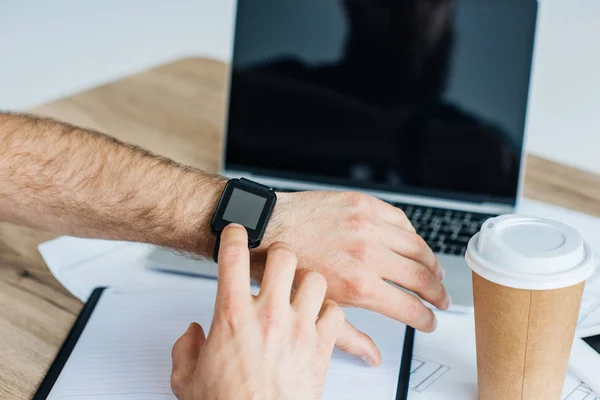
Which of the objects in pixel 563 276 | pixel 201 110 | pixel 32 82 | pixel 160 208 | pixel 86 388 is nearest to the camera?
pixel 563 276

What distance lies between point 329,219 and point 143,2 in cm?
245

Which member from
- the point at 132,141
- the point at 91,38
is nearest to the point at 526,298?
the point at 132,141

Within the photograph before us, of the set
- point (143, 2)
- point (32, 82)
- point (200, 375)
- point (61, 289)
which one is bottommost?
point (32, 82)

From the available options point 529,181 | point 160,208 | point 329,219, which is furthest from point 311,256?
point 529,181

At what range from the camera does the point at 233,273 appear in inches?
24.2

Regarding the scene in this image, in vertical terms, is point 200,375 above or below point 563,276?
below

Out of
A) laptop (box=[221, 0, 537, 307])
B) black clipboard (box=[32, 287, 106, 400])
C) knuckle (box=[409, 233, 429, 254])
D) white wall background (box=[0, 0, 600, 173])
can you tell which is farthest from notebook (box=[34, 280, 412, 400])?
white wall background (box=[0, 0, 600, 173])

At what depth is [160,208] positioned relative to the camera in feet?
2.75

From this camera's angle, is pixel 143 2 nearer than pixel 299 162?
No

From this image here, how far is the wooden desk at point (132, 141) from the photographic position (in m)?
0.78

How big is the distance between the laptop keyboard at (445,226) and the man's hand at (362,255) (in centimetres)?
19

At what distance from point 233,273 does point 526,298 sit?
255 millimetres

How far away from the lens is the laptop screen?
1050 millimetres

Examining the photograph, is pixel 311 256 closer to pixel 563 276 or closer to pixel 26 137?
pixel 563 276
